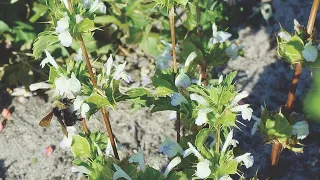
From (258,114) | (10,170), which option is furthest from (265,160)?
(10,170)

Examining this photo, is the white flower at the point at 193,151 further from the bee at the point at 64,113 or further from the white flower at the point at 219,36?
the white flower at the point at 219,36

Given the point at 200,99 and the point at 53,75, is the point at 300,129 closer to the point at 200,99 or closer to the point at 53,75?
the point at 200,99

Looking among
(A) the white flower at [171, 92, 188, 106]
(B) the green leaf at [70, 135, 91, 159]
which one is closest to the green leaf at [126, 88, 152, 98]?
(A) the white flower at [171, 92, 188, 106]

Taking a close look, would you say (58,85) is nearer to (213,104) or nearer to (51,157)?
(213,104)

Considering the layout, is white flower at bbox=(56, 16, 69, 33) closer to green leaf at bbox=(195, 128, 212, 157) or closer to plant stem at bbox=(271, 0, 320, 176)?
green leaf at bbox=(195, 128, 212, 157)

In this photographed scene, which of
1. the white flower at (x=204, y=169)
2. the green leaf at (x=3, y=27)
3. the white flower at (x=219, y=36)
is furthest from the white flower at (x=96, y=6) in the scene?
the green leaf at (x=3, y=27)
